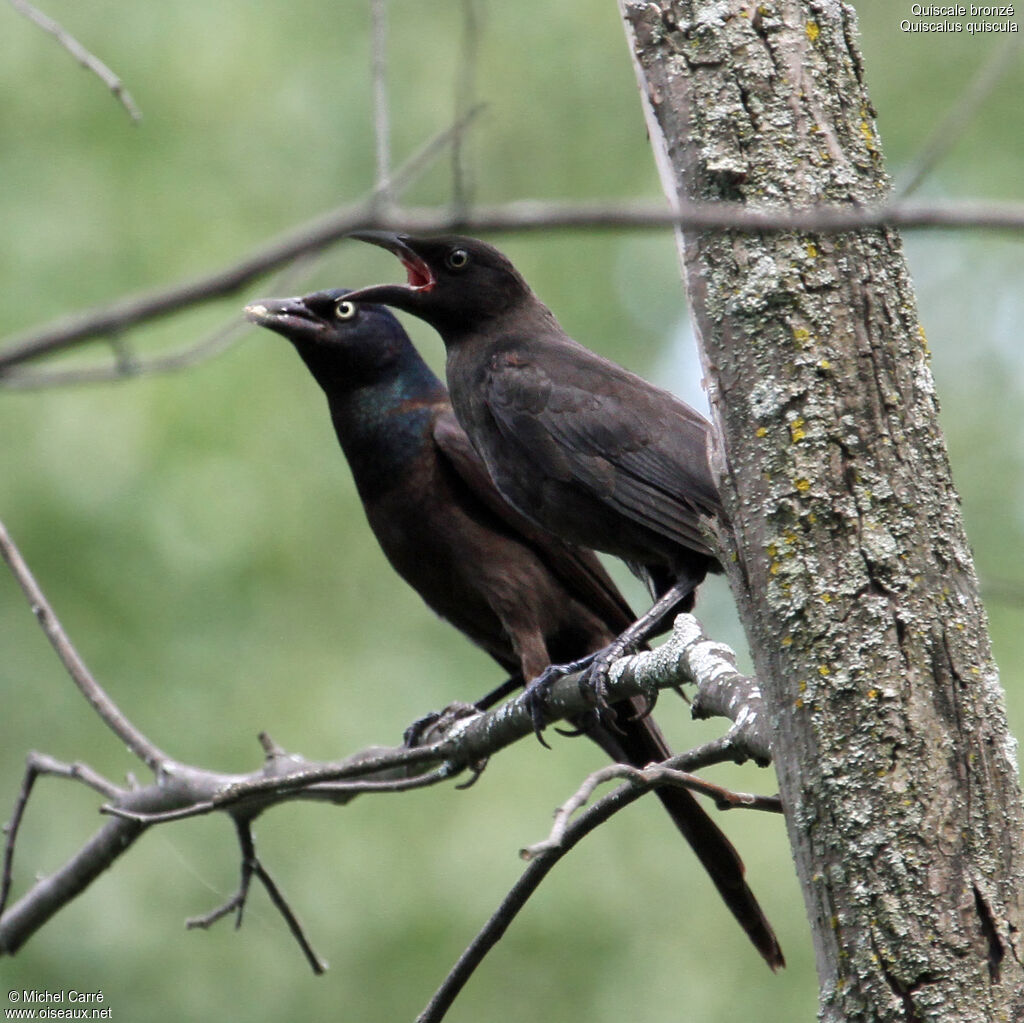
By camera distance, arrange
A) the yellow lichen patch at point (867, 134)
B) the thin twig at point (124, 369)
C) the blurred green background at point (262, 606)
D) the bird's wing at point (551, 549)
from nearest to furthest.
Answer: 1. the thin twig at point (124, 369)
2. the yellow lichen patch at point (867, 134)
3. the bird's wing at point (551, 549)
4. the blurred green background at point (262, 606)

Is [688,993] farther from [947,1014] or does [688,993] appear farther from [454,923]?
[947,1014]

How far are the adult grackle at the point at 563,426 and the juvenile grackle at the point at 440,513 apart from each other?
347mm

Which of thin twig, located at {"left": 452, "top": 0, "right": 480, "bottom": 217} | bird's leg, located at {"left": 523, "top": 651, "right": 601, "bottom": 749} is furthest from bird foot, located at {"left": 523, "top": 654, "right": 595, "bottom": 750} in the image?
thin twig, located at {"left": 452, "top": 0, "right": 480, "bottom": 217}

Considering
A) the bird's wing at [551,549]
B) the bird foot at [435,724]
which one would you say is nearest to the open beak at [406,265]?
the bird's wing at [551,549]

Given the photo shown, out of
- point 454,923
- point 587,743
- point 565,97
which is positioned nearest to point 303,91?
point 565,97

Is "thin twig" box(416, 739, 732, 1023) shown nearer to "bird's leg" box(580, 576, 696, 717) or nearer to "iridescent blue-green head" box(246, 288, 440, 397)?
"bird's leg" box(580, 576, 696, 717)

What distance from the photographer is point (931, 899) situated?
75.9 inches

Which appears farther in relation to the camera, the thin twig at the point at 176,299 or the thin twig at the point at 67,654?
the thin twig at the point at 67,654

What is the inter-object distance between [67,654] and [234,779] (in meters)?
0.53

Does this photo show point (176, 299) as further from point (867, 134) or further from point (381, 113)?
point (867, 134)

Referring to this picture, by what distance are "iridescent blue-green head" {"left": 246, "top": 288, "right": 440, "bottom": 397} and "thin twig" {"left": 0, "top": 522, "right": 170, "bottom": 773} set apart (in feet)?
4.71

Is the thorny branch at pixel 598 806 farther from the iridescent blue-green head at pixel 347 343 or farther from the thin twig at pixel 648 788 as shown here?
the iridescent blue-green head at pixel 347 343

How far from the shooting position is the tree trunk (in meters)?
1.94

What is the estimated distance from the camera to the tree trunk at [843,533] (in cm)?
194
